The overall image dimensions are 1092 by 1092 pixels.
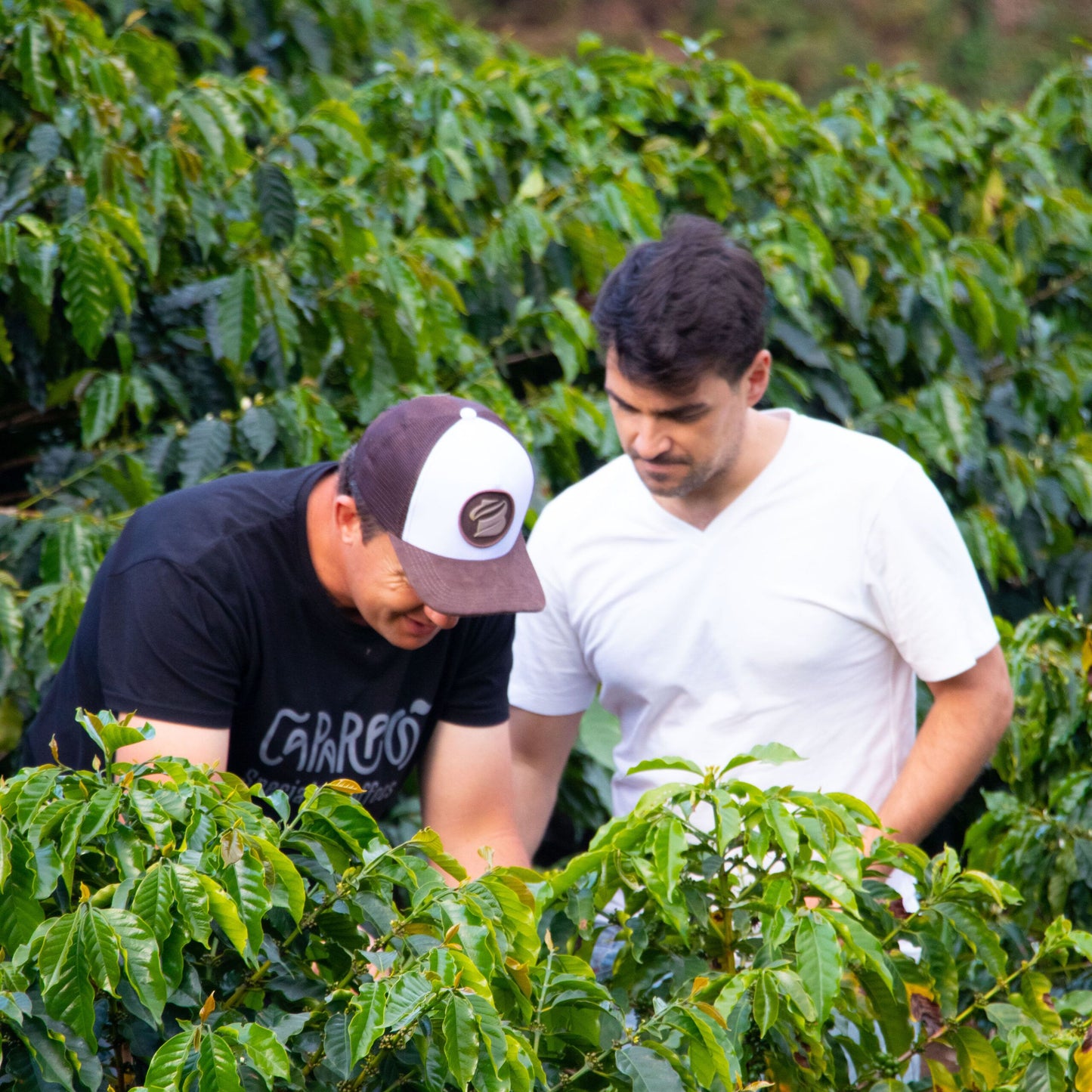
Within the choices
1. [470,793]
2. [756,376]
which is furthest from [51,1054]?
[756,376]

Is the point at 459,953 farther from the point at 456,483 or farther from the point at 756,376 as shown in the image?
the point at 756,376

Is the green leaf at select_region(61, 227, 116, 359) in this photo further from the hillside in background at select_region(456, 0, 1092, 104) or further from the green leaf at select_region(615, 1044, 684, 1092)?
the hillside in background at select_region(456, 0, 1092, 104)

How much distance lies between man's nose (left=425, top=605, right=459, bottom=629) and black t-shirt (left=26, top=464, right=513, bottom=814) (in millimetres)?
152

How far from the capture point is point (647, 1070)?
1.48 meters

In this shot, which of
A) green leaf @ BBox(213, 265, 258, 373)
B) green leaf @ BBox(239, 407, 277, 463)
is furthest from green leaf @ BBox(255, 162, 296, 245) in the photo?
green leaf @ BBox(239, 407, 277, 463)

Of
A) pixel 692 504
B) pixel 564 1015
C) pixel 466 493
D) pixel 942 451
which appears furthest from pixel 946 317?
pixel 564 1015

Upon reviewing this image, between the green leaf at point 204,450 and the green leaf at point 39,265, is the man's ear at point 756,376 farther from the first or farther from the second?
the green leaf at point 39,265

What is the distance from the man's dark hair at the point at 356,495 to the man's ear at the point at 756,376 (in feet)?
2.39

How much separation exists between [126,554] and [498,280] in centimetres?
169

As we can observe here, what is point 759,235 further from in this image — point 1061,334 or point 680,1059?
point 680,1059

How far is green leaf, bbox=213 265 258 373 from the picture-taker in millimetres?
2961

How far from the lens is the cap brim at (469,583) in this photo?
196 cm

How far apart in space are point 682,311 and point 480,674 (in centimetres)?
66

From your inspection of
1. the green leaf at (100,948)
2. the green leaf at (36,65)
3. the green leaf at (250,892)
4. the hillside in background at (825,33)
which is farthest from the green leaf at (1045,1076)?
the hillside in background at (825,33)
